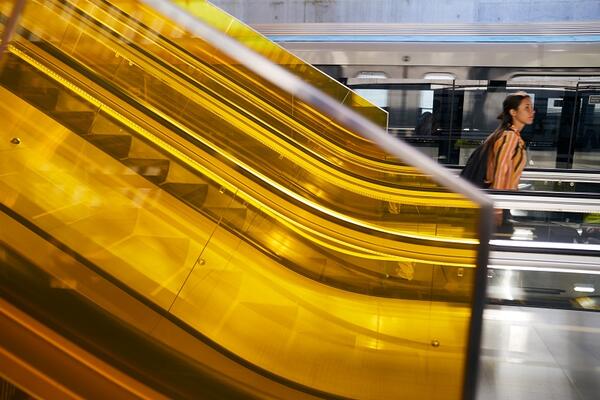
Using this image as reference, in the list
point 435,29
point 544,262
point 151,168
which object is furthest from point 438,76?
point 151,168

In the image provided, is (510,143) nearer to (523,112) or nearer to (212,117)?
(523,112)

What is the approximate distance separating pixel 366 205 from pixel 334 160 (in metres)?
1.79

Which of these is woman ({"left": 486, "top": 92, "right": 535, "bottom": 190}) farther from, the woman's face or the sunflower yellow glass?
the sunflower yellow glass

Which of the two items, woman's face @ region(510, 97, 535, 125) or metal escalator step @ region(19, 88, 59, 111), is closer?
metal escalator step @ region(19, 88, 59, 111)

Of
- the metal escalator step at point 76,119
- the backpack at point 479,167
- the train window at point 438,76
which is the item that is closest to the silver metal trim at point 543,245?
the backpack at point 479,167

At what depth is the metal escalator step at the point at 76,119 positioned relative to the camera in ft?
10.7

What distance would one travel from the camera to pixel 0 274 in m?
1.95

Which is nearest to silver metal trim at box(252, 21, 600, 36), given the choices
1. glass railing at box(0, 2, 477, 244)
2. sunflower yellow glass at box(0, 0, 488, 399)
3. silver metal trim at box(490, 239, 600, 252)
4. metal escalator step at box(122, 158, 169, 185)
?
glass railing at box(0, 2, 477, 244)

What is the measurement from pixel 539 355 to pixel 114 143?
8.76 ft

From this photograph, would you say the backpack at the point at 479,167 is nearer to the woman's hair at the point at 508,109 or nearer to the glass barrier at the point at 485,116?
the woman's hair at the point at 508,109

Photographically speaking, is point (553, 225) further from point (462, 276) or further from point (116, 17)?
point (116, 17)

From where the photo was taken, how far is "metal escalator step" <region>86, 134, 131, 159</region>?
326 cm

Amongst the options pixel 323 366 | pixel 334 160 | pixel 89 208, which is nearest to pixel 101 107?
pixel 89 208

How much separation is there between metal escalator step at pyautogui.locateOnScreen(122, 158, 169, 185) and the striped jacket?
6.66 ft
